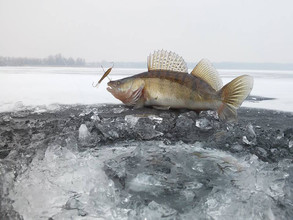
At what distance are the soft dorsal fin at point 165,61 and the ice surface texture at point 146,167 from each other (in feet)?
1.49

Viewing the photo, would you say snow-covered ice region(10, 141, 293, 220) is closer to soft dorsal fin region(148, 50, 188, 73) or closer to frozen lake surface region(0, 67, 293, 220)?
frozen lake surface region(0, 67, 293, 220)

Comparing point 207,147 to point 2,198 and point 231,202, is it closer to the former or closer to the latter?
point 231,202

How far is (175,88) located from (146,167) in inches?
41.5

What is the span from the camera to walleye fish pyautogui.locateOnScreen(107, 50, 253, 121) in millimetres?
2393

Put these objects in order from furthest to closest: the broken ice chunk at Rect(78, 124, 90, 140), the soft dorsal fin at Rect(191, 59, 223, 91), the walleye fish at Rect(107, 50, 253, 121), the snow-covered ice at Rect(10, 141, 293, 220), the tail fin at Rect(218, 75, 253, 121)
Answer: the soft dorsal fin at Rect(191, 59, 223, 91), the walleye fish at Rect(107, 50, 253, 121), the tail fin at Rect(218, 75, 253, 121), the broken ice chunk at Rect(78, 124, 90, 140), the snow-covered ice at Rect(10, 141, 293, 220)

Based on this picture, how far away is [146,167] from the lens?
5.42 feet

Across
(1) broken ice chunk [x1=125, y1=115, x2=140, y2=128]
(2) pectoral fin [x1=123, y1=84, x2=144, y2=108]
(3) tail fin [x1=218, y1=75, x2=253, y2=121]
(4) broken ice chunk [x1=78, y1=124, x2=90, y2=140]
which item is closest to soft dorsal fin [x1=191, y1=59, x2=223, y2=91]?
(3) tail fin [x1=218, y1=75, x2=253, y2=121]

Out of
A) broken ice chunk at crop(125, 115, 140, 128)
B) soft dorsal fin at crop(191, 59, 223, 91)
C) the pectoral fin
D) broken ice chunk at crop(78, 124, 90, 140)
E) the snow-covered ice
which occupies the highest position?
soft dorsal fin at crop(191, 59, 223, 91)

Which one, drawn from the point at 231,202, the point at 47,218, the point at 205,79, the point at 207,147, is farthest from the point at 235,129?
the point at 47,218

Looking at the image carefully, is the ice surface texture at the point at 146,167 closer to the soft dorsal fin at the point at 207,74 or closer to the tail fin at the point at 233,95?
the tail fin at the point at 233,95

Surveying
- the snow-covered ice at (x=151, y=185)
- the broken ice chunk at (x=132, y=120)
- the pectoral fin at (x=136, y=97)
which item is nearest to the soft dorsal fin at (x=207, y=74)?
the pectoral fin at (x=136, y=97)

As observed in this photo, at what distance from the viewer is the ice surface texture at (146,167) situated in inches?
49.2

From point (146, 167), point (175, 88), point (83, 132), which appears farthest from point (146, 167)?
point (175, 88)

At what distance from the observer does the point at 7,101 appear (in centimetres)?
365
